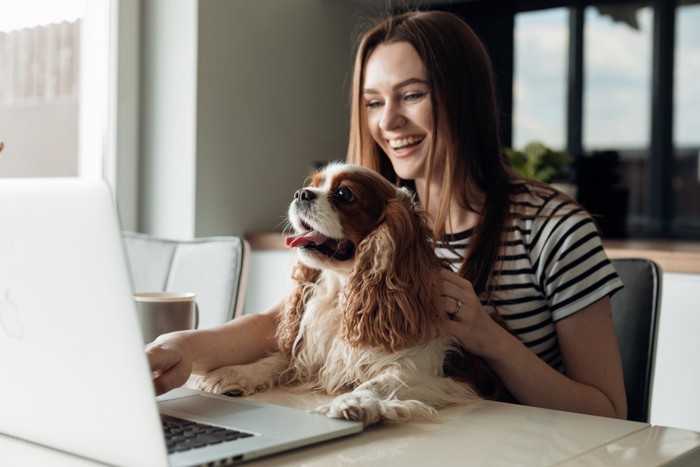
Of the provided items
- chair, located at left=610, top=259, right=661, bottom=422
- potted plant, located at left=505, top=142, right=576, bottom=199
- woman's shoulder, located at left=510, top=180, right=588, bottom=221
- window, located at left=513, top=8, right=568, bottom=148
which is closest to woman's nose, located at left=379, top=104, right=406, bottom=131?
woman's shoulder, located at left=510, top=180, right=588, bottom=221

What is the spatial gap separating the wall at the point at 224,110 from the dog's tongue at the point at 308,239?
5.05 ft

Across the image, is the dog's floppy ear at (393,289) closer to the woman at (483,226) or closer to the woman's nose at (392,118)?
the woman at (483,226)

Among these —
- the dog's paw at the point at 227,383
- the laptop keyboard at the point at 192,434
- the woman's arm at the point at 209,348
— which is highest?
the woman's arm at the point at 209,348

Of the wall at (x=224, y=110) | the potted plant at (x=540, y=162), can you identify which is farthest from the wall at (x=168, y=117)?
the potted plant at (x=540, y=162)

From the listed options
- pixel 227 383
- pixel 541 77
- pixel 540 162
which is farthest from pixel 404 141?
pixel 541 77

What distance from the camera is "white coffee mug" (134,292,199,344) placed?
121 cm

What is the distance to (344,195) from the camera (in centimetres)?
117

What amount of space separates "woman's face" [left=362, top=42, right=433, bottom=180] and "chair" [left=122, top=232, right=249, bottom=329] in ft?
1.57

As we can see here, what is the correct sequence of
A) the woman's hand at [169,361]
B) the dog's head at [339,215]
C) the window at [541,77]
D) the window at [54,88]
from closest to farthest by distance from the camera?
the woman's hand at [169,361] → the dog's head at [339,215] → the window at [54,88] → the window at [541,77]

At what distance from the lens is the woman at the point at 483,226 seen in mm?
1243

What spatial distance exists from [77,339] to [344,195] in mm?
537

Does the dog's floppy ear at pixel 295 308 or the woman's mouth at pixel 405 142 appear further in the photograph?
the woman's mouth at pixel 405 142

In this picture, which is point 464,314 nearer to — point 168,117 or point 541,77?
point 168,117

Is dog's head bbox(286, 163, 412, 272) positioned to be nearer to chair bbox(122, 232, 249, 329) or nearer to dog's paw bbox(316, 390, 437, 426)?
dog's paw bbox(316, 390, 437, 426)
